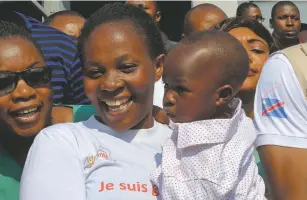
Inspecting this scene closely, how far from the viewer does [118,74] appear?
82.7 inches

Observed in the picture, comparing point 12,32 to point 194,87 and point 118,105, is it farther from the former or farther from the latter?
point 194,87

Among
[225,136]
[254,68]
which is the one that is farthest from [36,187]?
[254,68]

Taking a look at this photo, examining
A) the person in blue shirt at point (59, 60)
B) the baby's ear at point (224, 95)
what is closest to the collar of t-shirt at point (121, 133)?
the baby's ear at point (224, 95)

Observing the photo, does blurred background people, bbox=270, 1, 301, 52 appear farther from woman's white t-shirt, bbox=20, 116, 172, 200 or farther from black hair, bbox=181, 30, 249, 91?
woman's white t-shirt, bbox=20, 116, 172, 200

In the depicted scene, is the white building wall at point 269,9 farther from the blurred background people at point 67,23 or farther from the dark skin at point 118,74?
the dark skin at point 118,74

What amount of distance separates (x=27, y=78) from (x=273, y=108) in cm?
99

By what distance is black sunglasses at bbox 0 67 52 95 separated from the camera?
226 centimetres

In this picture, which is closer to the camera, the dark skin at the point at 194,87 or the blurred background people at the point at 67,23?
the dark skin at the point at 194,87

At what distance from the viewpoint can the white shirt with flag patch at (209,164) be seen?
6.38 feet

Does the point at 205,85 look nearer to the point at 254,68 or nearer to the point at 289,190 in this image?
the point at 289,190

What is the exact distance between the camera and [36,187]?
1846 mm

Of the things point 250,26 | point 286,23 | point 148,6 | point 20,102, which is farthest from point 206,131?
point 286,23

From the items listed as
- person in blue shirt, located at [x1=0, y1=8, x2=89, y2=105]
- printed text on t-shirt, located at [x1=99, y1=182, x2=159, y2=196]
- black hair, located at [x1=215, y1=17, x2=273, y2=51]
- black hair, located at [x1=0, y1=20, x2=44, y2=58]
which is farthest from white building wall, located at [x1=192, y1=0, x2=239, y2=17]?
printed text on t-shirt, located at [x1=99, y1=182, x2=159, y2=196]

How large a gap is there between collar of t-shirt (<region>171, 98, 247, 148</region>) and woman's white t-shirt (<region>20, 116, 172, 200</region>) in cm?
16
